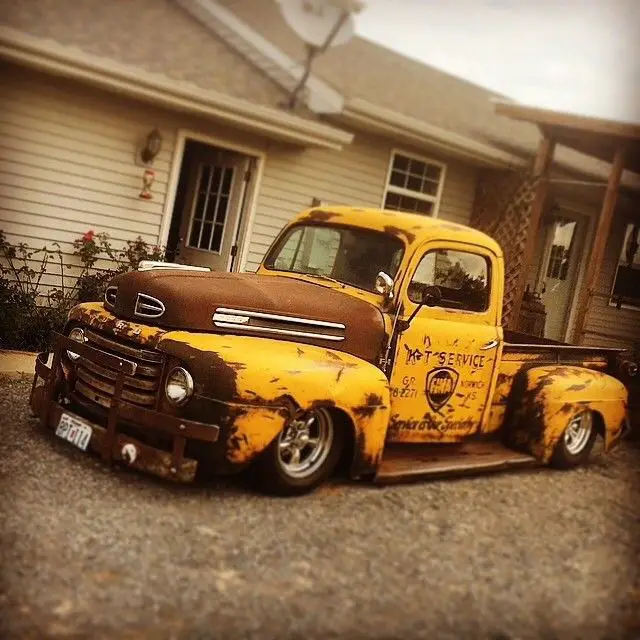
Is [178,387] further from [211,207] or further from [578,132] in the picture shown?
[578,132]

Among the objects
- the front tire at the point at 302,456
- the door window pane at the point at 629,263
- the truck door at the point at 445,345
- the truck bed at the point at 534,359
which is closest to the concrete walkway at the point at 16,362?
the front tire at the point at 302,456

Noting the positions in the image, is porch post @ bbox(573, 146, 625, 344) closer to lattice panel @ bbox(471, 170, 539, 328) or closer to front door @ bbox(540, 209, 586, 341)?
lattice panel @ bbox(471, 170, 539, 328)

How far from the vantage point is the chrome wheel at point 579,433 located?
501 centimetres

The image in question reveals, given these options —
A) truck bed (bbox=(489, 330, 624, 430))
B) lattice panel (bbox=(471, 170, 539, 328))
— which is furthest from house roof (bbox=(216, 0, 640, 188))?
truck bed (bbox=(489, 330, 624, 430))

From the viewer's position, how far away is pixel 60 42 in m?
6.21

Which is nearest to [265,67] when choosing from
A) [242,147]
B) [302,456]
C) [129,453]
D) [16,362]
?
[242,147]

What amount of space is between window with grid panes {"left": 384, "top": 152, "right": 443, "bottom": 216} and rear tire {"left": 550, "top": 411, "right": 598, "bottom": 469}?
4.95 metres

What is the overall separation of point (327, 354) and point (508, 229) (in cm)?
669

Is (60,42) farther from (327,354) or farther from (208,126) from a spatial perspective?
(327,354)

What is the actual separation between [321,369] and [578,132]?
597 cm

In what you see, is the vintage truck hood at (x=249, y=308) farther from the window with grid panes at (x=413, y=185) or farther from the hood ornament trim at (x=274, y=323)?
the window with grid panes at (x=413, y=185)

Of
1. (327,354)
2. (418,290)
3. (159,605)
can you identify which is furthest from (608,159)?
(159,605)

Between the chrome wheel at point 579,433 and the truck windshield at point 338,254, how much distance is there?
6.47ft

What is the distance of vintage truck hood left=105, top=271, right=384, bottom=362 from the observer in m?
3.43
